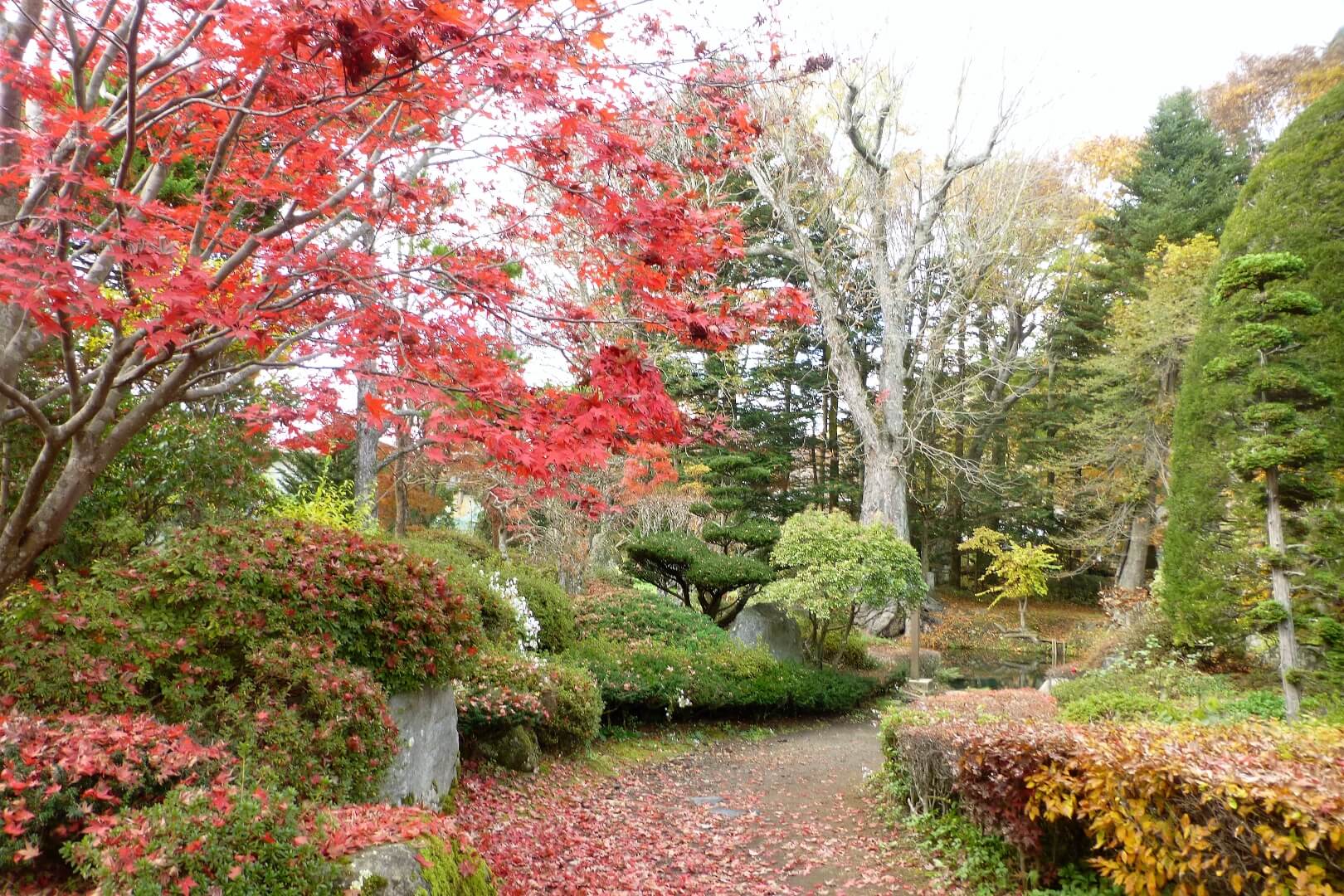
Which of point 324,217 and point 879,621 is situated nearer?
point 324,217

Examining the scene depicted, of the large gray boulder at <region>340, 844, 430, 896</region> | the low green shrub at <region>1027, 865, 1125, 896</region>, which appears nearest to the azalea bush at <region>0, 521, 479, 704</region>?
the large gray boulder at <region>340, 844, 430, 896</region>

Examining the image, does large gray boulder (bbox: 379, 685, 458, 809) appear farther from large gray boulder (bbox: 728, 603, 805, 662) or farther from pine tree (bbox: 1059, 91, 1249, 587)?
pine tree (bbox: 1059, 91, 1249, 587)

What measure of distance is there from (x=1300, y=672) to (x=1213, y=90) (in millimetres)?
22612

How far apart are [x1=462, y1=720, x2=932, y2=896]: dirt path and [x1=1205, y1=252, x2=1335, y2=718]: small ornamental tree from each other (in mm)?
3993

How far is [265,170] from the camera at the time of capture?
3.77 metres

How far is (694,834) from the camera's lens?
5.77 metres

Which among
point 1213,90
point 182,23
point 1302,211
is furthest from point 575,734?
point 1213,90

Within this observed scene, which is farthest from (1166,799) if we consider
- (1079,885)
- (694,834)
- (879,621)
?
(879,621)

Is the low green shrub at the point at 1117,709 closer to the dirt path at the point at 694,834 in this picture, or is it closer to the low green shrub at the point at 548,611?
the dirt path at the point at 694,834

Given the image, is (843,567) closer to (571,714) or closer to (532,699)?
(571,714)

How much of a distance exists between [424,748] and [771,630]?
28.2 feet

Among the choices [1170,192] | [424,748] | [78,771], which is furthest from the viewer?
[1170,192]

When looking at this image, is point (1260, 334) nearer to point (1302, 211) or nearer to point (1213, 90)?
point (1302, 211)

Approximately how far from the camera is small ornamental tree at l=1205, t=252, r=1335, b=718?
22.1ft
